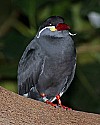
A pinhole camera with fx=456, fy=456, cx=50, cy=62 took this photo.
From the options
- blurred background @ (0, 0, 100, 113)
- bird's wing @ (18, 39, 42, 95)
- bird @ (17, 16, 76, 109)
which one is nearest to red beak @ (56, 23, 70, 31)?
bird @ (17, 16, 76, 109)

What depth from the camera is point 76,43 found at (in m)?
2.64

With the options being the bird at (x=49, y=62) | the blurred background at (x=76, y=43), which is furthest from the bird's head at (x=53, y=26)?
the blurred background at (x=76, y=43)

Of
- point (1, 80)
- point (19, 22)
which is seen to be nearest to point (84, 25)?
point (19, 22)

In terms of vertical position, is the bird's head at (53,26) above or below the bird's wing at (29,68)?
above

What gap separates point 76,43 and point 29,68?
0.79 m

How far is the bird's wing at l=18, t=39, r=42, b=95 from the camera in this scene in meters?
1.85

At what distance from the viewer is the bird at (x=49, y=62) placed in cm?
182

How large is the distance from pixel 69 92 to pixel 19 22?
0.54m

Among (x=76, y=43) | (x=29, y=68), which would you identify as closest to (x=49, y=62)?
(x=29, y=68)

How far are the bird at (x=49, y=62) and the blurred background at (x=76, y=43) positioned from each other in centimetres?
57

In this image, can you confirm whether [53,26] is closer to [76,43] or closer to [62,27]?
[62,27]

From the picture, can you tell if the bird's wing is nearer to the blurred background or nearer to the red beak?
the red beak

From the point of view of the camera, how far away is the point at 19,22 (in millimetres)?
2820

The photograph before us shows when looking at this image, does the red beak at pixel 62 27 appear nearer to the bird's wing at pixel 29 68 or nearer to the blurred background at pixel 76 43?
the bird's wing at pixel 29 68
